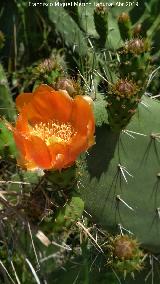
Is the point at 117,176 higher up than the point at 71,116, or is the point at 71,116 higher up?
the point at 71,116

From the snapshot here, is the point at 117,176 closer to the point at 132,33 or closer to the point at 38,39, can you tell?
the point at 132,33

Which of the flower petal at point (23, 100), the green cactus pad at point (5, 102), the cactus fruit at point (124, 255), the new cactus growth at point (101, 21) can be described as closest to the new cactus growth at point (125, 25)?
the new cactus growth at point (101, 21)

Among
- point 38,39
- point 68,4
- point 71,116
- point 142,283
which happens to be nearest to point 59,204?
point 71,116

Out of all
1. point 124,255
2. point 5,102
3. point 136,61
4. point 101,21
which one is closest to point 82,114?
point 136,61

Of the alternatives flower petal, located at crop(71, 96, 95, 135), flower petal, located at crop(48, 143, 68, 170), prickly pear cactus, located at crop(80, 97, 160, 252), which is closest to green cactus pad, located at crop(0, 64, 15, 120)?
prickly pear cactus, located at crop(80, 97, 160, 252)

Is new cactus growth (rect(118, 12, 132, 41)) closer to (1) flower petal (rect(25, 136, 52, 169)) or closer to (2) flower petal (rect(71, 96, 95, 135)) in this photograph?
(2) flower petal (rect(71, 96, 95, 135))

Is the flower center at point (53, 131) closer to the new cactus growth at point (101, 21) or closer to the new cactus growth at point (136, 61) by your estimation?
the new cactus growth at point (136, 61)
